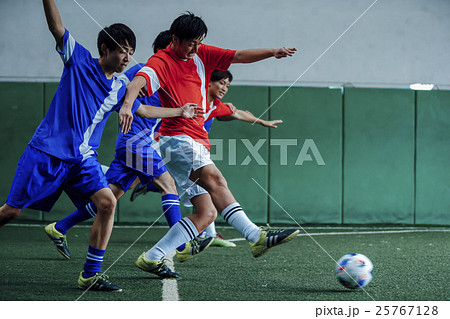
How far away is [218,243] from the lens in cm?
Answer: 628

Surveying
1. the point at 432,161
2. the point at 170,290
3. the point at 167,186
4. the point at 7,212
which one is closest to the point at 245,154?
the point at 432,161

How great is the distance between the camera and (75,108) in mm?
3484

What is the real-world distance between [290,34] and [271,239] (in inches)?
260

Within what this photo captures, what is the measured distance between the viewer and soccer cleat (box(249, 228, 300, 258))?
3471mm

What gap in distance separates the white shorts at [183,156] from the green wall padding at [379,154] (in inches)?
224

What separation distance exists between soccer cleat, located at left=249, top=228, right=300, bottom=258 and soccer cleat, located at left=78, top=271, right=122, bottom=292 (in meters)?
0.96

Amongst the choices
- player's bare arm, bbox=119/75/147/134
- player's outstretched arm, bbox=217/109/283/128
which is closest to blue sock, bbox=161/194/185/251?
player's outstretched arm, bbox=217/109/283/128

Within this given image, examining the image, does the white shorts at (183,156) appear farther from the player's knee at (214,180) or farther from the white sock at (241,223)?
the white sock at (241,223)

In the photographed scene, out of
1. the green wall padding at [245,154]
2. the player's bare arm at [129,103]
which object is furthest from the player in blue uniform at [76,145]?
the green wall padding at [245,154]

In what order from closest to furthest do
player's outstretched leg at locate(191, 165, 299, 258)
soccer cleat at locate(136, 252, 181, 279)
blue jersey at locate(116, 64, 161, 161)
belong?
player's outstretched leg at locate(191, 165, 299, 258) → soccer cleat at locate(136, 252, 181, 279) → blue jersey at locate(116, 64, 161, 161)

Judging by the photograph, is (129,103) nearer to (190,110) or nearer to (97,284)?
(190,110)

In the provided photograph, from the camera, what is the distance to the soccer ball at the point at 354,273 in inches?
137

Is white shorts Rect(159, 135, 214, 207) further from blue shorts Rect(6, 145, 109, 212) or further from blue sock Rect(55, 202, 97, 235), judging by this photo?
blue sock Rect(55, 202, 97, 235)

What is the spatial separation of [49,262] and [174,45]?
2293 millimetres
